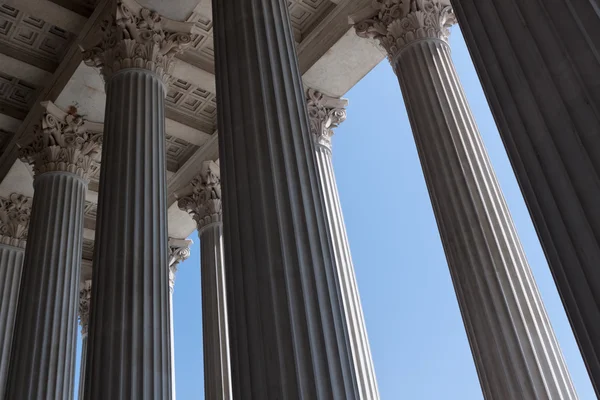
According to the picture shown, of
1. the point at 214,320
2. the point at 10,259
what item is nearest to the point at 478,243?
the point at 214,320

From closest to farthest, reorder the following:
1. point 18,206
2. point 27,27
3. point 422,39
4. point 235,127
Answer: point 235,127 < point 422,39 < point 27,27 < point 18,206

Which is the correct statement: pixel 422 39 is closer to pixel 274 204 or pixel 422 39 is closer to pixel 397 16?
pixel 397 16

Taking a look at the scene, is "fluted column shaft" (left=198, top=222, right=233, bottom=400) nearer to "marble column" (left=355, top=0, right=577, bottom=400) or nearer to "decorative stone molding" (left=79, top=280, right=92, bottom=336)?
"marble column" (left=355, top=0, right=577, bottom=400)

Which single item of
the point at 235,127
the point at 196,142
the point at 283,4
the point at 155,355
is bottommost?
the point at 155,355

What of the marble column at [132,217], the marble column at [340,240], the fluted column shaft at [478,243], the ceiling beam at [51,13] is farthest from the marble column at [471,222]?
the ceiling beam at [51,13]

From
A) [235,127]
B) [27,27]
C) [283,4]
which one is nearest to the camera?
[235,127]

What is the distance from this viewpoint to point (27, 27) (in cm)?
2352

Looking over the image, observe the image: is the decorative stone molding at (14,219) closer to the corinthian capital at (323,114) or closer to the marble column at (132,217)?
the marble column at (132,217)

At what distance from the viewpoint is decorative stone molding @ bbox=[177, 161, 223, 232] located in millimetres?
28219

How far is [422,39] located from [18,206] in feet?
66.8

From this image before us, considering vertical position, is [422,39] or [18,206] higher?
[18,206]

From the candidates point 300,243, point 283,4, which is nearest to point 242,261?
point 300,243

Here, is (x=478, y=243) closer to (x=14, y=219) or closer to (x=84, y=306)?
(x=14, y=219)

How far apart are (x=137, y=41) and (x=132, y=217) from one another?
6428 millimetres
